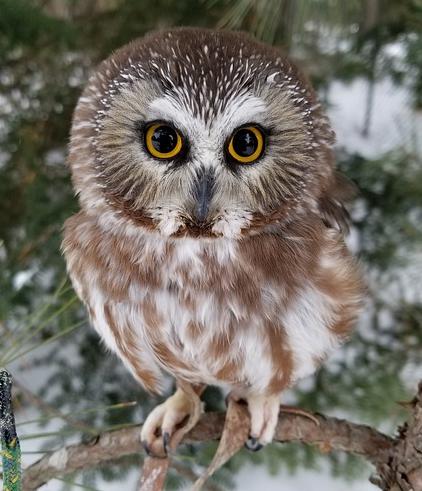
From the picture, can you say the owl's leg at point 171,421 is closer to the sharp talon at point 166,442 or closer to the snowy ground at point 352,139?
the sharp talon at point 166,442

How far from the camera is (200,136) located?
0.67 m

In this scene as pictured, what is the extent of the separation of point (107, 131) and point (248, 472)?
1300 mm

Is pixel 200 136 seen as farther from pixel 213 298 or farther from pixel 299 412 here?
pixel 299 412

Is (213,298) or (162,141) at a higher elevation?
(162,141)

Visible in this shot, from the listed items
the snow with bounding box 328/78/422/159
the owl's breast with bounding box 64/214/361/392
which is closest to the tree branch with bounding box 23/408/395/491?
Result: the owl's breast with bounding box 64/214/361/392

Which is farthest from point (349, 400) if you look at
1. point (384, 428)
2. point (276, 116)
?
point (276, 116)

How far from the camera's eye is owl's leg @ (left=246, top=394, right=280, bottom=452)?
37.8 inches

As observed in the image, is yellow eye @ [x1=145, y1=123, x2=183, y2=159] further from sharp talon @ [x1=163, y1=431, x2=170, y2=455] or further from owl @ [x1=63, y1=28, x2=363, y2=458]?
sharp talon @ [x1=163, y1=431, x2=170, y2=455]

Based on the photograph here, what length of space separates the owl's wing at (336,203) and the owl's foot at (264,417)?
31 centimetres

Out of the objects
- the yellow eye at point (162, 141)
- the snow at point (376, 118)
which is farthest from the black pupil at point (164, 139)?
the snow at point (376, 118)

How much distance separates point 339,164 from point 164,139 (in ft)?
2.62

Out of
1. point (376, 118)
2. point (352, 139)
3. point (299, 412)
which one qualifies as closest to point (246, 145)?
point (299, 412)

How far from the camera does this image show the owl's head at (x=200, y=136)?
658mm

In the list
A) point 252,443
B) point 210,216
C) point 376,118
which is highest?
point 376,118
